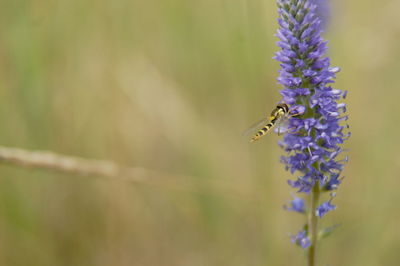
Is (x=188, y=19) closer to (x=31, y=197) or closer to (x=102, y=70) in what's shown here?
(x=102, y=70)

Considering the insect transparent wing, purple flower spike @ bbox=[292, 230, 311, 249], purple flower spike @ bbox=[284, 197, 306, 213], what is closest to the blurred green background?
the insect transparent wing

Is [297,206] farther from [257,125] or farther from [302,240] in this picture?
[257,125]

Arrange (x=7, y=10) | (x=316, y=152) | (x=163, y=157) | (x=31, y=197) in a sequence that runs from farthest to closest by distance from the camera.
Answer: (x=163, y=157)
(x=31, y=197)
(x=7, y=10)
(x=316, y=152)

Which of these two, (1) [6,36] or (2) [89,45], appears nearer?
(1) [6,36]

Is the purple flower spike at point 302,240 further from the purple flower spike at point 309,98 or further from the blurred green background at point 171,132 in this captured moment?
the blurred green background at point 171,132

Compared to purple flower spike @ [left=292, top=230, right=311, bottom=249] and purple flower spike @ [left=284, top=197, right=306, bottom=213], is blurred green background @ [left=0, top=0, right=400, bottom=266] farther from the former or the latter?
purple flower spike @ [left=292, top=230, right=311, bottom=249]

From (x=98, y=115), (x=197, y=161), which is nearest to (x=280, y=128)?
(x=197, y=161)

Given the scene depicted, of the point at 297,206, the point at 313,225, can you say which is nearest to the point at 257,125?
the point at 297,206
